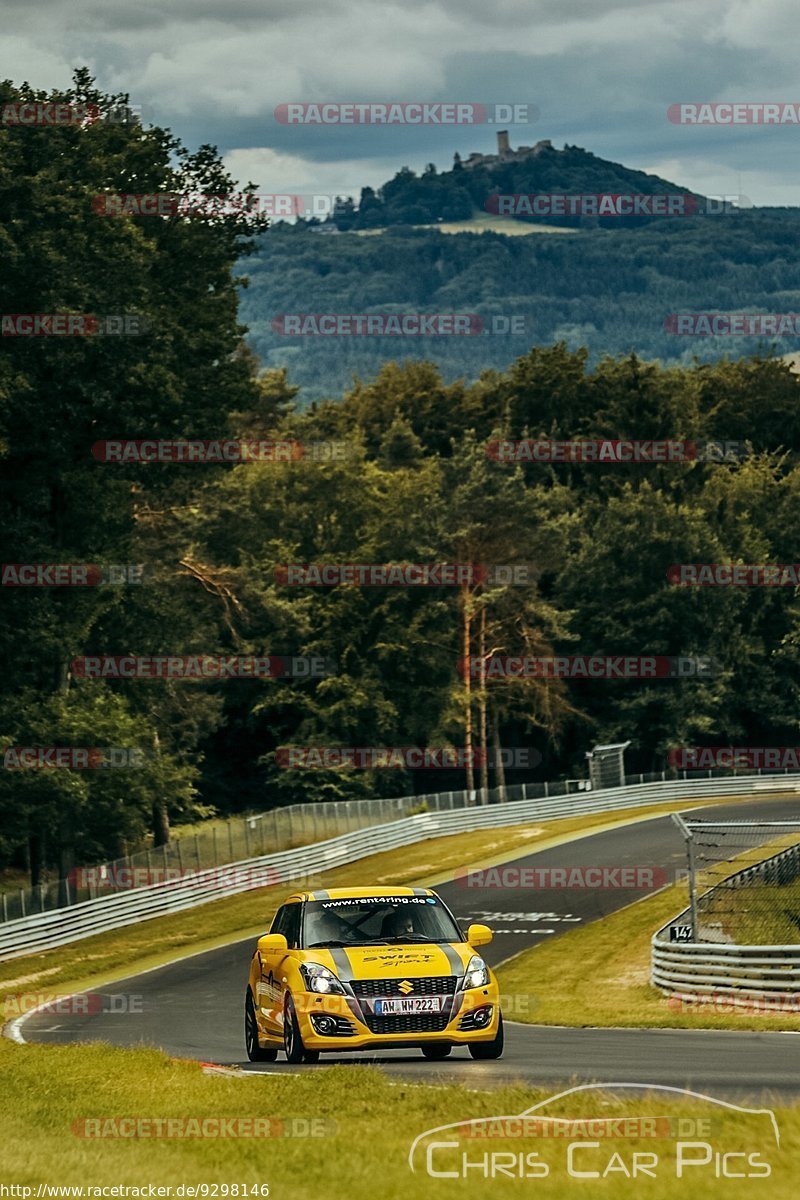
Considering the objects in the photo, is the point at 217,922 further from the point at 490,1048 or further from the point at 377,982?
the point at 377,982

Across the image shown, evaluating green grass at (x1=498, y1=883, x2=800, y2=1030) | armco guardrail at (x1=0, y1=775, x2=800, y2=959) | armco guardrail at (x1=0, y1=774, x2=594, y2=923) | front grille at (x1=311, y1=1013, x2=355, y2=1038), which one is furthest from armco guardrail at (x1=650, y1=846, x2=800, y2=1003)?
armco guardrail at (x1=0, y1=774, x2=594, y2=923)

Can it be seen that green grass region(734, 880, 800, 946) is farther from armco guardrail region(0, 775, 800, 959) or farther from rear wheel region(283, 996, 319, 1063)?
armco guardrail region(0, 775, 800, 959)

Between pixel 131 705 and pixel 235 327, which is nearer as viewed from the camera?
pixel 235 327

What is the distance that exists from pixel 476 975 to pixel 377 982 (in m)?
0.95

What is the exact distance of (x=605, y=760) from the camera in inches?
3063

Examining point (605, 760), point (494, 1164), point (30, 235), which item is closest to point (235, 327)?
point (30, 235)

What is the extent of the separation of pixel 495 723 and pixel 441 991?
7484cm

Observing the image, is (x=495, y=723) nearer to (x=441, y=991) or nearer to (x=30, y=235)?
(x=30, y=235)

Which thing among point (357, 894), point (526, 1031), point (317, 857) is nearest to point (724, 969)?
point (526, 1031)

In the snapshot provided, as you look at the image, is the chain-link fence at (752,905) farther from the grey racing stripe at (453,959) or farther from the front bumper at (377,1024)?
the front bumper at (377,1024)

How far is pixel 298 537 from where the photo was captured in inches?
3509

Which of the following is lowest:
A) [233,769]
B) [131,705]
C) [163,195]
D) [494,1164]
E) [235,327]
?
[233,769]

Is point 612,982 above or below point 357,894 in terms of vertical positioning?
below

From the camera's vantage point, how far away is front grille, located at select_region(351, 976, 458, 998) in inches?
639
